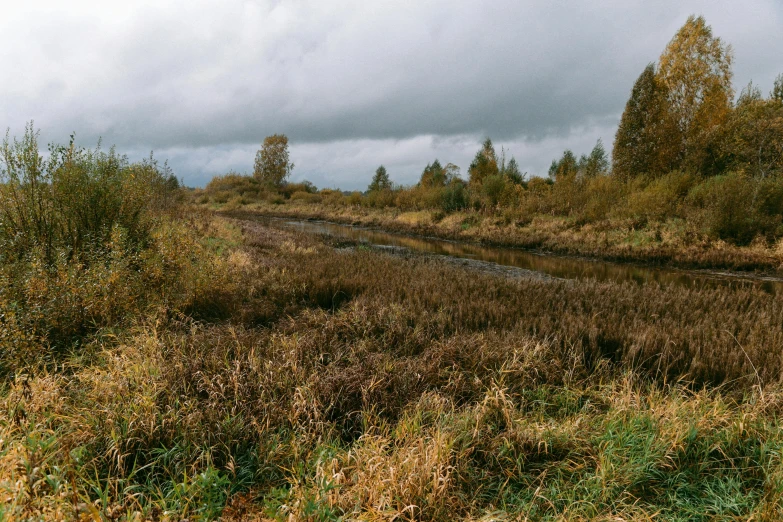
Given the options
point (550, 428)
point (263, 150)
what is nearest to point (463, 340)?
point (550, 428)

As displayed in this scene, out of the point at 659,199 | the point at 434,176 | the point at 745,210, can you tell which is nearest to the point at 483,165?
the point at 434,176

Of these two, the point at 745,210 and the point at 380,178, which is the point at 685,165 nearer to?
the point at 745,210

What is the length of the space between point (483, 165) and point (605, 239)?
21.2 meters

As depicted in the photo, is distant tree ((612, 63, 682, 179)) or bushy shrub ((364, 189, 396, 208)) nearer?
distant tree ((612, 63, 682, 179))

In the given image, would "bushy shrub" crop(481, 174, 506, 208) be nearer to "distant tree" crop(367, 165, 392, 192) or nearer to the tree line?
the tree line

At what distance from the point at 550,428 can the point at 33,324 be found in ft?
→ 17.6

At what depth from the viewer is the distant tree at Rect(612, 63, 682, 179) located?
2291cm

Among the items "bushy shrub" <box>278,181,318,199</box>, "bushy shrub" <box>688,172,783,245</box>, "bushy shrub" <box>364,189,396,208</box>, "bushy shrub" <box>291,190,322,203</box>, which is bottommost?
"bushy shrub" <box>688,172,783,245</box>

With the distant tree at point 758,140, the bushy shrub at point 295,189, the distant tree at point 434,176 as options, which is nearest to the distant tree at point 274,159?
the bushy shrub at point 295,189

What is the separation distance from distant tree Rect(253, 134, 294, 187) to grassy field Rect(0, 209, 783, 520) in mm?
54080

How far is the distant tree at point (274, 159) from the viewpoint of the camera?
56625 mm

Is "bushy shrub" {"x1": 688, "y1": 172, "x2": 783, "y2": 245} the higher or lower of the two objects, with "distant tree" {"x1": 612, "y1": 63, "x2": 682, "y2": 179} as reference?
lower

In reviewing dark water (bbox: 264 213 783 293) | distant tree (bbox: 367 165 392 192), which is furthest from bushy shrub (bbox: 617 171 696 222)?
distant tree (bbox: 367 165 392 192)

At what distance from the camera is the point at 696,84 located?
75.6 feet
